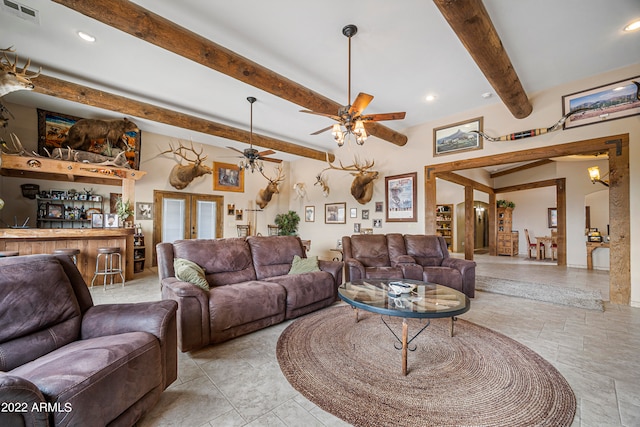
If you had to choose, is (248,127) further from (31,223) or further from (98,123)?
(31,223)

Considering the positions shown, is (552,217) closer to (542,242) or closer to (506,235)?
(542,242)

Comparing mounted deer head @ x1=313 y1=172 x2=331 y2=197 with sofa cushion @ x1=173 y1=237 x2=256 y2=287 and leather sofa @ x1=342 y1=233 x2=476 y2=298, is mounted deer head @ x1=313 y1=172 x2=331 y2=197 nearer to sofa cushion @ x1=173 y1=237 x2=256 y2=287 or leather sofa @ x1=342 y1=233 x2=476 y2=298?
leather sofa @ x1=342 y1=233 x2=476 y2=298

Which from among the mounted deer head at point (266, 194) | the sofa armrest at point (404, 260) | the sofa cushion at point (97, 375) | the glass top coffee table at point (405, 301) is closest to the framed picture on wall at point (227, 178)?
the mounted deer head at point (266, 194)

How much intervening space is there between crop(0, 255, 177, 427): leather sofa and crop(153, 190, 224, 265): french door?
5.20m

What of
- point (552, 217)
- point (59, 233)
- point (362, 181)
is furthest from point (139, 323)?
point (552, 217)

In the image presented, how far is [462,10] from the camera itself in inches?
88.7

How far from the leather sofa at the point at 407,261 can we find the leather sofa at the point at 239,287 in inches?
33.4

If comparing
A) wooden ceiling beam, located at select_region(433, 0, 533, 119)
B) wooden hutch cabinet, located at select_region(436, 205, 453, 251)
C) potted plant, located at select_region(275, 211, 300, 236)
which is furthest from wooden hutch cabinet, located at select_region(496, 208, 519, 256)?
potted plant, located at select_region(275, 211, 300, 236)

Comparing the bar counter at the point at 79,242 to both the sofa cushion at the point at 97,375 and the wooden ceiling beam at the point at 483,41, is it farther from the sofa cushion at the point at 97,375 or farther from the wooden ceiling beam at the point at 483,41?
the wooden ceiling beam at the point at 483,41

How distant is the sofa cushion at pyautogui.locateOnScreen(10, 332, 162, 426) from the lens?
1191 millimetres

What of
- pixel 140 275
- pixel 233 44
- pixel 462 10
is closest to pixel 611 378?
pixel 462 10

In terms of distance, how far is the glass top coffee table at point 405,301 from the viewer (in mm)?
2121

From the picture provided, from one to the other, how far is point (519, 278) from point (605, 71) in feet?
11.8

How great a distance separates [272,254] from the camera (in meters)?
3.85
